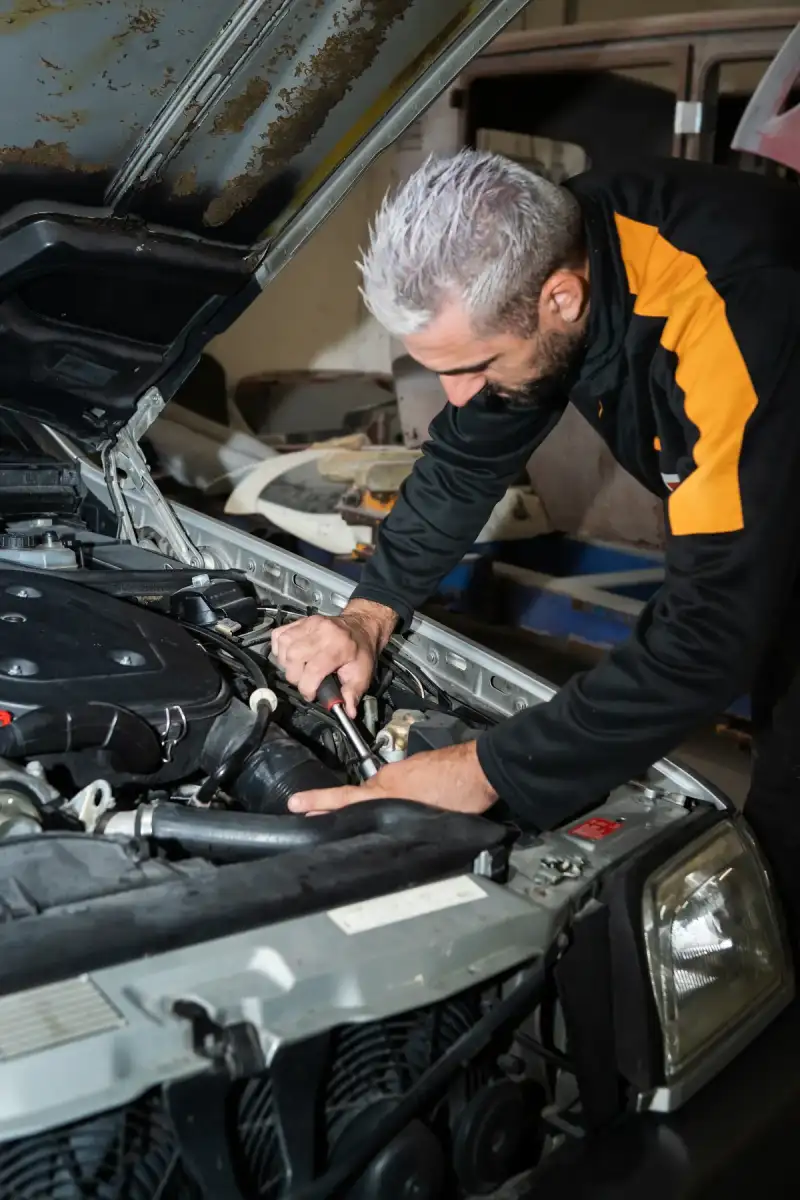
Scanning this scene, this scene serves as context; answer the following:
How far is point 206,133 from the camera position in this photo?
62.7 inches

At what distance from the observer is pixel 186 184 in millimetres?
1675

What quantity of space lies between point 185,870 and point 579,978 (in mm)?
429

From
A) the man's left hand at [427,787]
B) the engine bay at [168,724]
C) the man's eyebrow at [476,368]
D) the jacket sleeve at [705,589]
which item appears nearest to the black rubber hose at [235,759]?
the engine bay at [168,724]

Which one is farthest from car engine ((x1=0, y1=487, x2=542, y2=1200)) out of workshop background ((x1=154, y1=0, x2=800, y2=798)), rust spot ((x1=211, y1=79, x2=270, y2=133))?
workshop background ((x1=154, y1=0, x2=800, y2=798))

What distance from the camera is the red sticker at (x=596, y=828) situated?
126 centimetres

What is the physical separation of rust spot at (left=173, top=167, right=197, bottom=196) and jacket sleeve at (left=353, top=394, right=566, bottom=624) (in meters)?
0.54

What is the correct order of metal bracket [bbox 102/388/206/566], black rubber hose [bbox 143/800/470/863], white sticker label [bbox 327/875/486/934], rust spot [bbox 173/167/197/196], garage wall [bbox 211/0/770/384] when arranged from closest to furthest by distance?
1. white sticker label [bbox 327/875/486/934]
2. black rubber hose [bbox 143/800/470/863]
3. rust spot [bbox 173/167/197/196]
4. metal bracket [bbox 102/388/206/566]
5. garage wall [bbox 211/0/770/384]

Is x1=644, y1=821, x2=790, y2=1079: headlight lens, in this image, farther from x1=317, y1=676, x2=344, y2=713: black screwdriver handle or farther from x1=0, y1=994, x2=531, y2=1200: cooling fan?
x1=317, y1=676, x2=344, y2=713: black screwdriver handle

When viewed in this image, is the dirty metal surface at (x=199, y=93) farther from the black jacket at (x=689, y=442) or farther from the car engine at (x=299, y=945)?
the car engine at (x=299, y=945)

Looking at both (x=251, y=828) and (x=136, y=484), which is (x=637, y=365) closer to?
(x=251, y=828)

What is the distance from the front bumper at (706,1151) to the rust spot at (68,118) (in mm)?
1440

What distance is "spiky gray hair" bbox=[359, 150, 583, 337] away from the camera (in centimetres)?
124

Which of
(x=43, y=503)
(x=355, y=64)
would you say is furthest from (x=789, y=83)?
(x=43, y=503)

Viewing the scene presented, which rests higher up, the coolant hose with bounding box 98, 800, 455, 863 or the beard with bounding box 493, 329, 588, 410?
the beard with bounding box 493, 329, 588, 410
